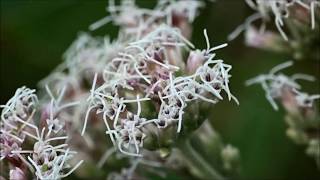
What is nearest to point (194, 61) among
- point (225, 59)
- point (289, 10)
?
point (289, 10)

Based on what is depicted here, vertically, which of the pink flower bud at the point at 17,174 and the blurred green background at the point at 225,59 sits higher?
the pink flower bud at the point at 17,174

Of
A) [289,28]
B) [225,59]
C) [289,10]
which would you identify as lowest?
[225,59]

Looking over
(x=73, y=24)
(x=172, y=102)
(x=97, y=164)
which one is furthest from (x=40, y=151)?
(x=73, y=24)

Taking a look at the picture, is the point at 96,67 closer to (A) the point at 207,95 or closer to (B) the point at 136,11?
(B) the point at 136,11

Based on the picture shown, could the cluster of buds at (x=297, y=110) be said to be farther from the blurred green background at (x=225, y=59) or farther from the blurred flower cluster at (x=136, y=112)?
the blurred green background at (x=225, y=59)

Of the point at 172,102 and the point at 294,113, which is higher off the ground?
the point at 172,102

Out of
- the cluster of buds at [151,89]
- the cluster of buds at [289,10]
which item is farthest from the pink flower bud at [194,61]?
the cluster of buds at [289,10]

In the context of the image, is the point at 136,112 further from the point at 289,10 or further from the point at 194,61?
the point at 289,10
